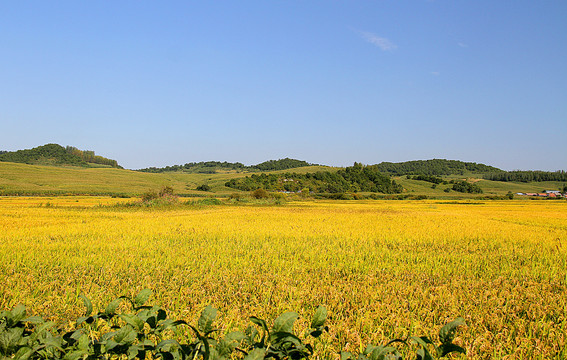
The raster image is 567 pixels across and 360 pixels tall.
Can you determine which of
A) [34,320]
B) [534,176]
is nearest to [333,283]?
[34,320]

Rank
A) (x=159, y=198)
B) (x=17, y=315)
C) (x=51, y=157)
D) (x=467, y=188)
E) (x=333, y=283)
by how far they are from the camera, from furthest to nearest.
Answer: (x=51, y=157), (x=467, y=188), (x=159, y=198), (x=333, y=283), (x=17, y=315)

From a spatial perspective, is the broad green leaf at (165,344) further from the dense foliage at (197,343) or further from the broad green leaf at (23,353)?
the broad green leaf at (23,353)

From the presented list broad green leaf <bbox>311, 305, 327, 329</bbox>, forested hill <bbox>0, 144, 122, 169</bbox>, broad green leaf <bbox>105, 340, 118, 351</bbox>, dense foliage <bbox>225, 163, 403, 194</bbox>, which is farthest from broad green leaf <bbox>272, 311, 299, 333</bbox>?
forested hill <bbox>0, 144, 122, 169</bbox>

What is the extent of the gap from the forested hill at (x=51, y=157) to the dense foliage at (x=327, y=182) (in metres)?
106

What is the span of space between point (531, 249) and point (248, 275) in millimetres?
8603

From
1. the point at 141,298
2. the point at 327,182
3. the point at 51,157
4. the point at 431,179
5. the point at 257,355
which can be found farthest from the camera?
the point at 51,157

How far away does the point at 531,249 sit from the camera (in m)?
10.0

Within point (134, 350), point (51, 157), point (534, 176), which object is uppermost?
point (51, 157)

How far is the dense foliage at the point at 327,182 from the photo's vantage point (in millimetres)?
106438

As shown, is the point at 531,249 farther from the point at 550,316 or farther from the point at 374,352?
the point at 374,352

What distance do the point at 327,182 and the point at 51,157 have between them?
475 feet

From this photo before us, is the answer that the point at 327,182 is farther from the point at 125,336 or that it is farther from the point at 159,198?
the point at 125,336

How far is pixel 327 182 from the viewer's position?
115 m

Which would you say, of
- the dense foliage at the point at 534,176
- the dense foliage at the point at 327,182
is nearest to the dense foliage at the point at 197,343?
the dense foliage at the point at 327,182
